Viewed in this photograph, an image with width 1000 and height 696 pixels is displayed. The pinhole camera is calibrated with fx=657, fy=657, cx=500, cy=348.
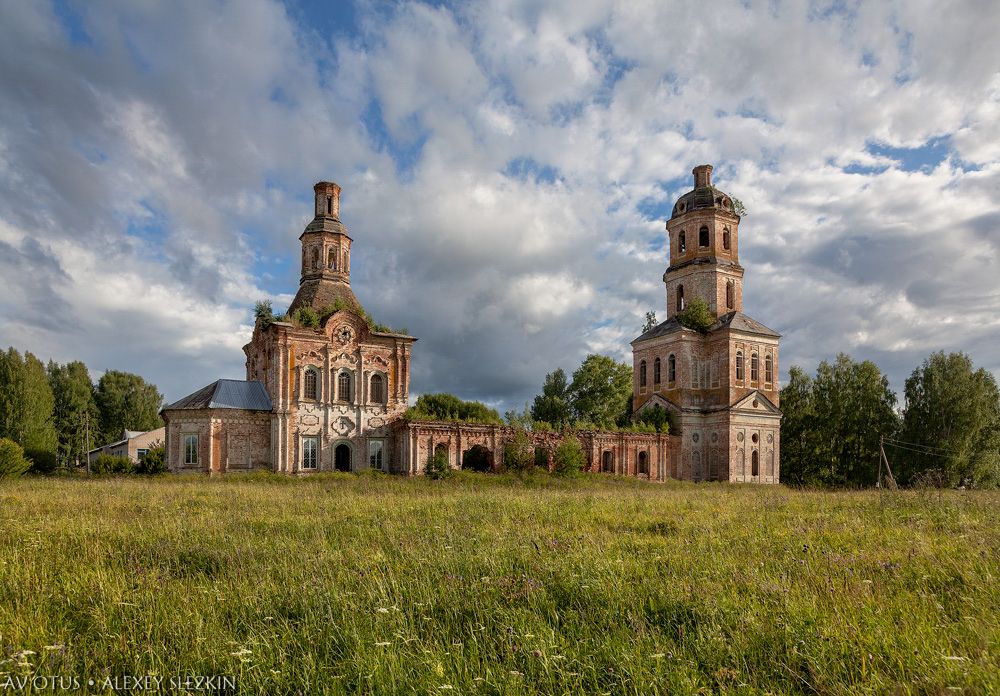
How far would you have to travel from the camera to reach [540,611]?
6.00m

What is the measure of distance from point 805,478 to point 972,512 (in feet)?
115

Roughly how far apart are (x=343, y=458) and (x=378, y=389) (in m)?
4.05

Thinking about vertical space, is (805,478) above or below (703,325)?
below

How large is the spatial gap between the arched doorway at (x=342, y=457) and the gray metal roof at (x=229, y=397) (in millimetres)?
4062

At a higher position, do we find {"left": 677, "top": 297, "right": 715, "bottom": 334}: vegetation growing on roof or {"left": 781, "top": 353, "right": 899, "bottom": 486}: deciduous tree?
{"left": 677, "top": 297, "right": 715, "bottom": 334}: vegetation growing on roof

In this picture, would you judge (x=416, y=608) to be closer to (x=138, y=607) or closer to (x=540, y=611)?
(x=540, y=611)

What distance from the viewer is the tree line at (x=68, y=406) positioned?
143 ft

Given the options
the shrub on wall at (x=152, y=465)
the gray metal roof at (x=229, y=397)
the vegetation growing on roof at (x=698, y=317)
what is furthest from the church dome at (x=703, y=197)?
the shrub on wall at (x=152, y=465)

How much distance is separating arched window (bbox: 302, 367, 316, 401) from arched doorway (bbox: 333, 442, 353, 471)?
2.91 m

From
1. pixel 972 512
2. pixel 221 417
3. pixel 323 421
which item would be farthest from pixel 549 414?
pixel 972 512

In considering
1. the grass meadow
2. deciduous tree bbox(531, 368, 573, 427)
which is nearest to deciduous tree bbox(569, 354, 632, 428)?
deciduous tree bbox(531, 368, 573, 427)

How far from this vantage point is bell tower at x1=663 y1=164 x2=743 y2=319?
4319cm

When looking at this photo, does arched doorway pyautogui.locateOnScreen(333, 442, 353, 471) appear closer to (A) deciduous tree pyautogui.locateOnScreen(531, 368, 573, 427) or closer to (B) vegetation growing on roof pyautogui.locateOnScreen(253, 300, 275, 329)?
(B) vegetation growing on roof pyautogui.locateOnScreen(253, 300, 275, 329)

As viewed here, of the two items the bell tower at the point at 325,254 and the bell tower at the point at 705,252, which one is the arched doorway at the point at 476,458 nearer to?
the bell tower at the point at 325,254
